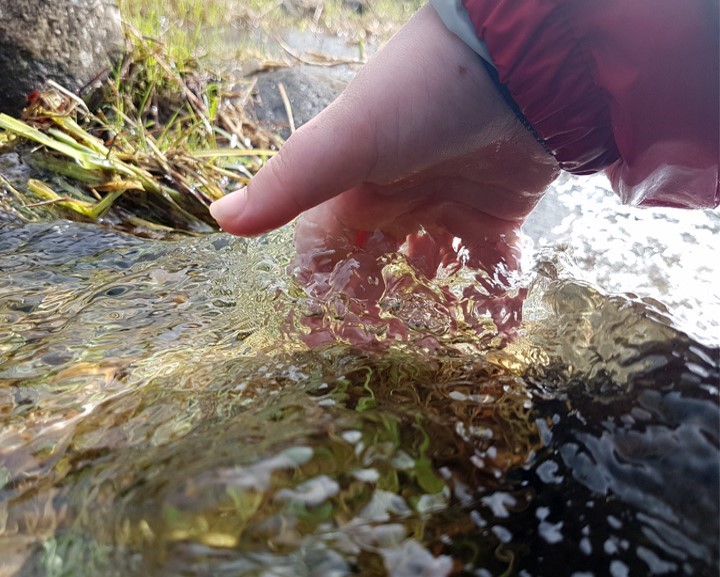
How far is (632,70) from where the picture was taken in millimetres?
1033

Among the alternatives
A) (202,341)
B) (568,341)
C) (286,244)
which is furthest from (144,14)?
(568,341)

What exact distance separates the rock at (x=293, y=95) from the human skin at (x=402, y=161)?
177cm

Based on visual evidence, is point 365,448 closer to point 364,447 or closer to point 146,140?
point 364,447

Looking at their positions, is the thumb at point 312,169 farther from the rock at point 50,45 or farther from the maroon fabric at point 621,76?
the rock at point 50,45

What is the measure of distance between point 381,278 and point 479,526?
0.81 meters

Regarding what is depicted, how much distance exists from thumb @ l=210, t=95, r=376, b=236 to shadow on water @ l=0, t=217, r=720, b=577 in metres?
0.33

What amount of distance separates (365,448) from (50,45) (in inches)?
93.3

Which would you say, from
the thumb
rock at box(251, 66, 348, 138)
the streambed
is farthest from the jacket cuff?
rock at box(251, 66, 348, 138)

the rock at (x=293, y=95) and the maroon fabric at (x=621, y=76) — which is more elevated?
the maroon fabric at (x=621, y=76)

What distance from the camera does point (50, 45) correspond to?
2.31m

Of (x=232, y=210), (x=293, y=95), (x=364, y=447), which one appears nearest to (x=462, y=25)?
(x=232, y=210)

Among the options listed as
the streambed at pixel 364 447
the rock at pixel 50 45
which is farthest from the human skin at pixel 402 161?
the rock at pixel 50 45

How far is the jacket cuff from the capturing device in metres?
1.11

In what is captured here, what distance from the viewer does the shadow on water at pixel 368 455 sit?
20.5 inches
